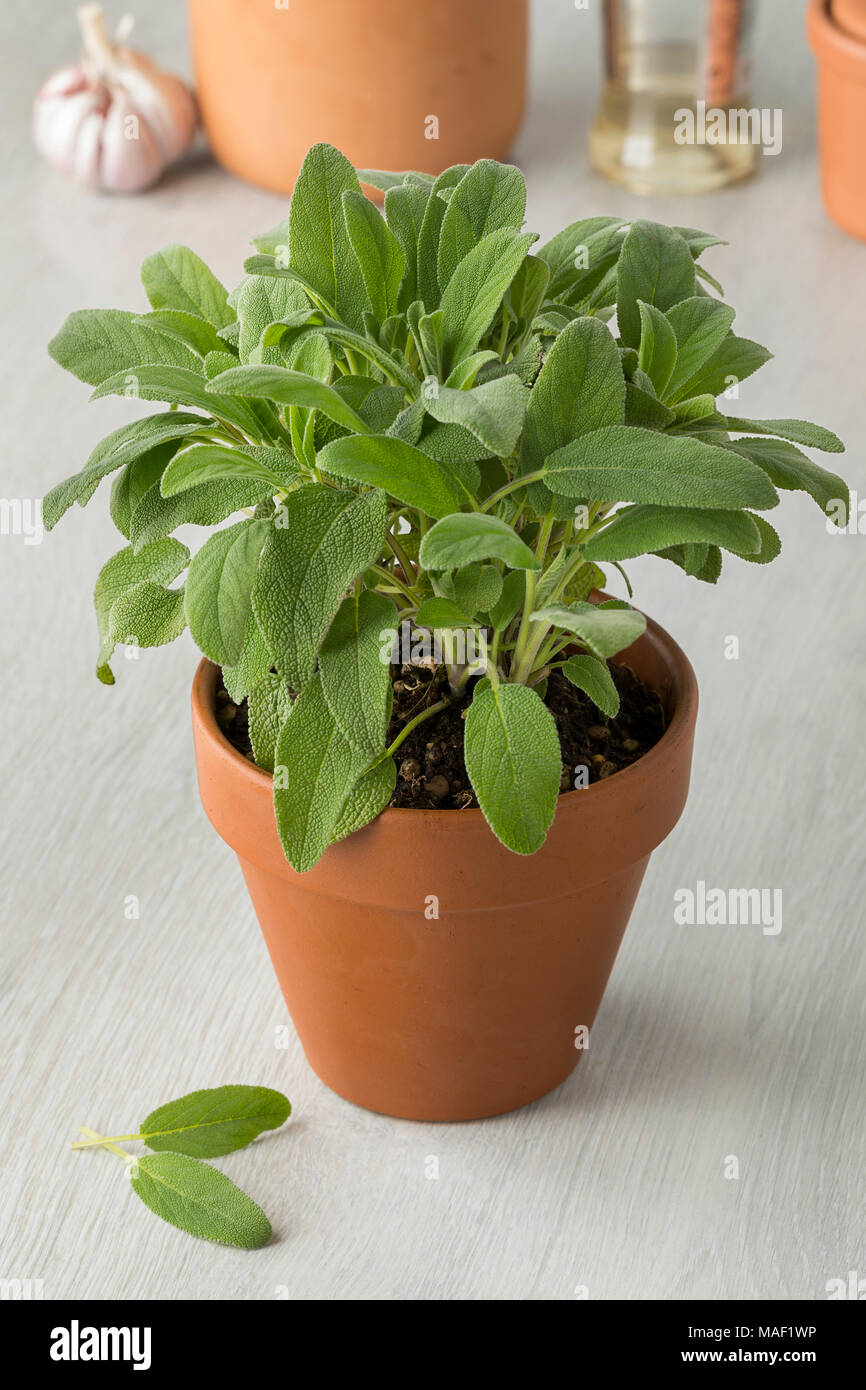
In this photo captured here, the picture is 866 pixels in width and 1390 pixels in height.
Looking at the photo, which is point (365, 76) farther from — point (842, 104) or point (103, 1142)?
point (103, 1142)

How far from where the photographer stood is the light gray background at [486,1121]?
92 centimetres

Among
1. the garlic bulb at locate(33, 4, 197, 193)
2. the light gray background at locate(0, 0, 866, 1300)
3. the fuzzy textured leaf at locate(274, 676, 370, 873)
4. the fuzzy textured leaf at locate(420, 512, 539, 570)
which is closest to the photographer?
the fuzzy textured leaf at locate(420, 512, 539, 570)

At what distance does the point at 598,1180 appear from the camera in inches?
38.0

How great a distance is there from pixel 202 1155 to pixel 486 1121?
0.58ft

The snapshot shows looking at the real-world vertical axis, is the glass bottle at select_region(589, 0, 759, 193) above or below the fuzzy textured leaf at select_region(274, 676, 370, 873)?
below

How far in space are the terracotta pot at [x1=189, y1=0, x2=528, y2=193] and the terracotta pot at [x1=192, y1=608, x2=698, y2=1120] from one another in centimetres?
130

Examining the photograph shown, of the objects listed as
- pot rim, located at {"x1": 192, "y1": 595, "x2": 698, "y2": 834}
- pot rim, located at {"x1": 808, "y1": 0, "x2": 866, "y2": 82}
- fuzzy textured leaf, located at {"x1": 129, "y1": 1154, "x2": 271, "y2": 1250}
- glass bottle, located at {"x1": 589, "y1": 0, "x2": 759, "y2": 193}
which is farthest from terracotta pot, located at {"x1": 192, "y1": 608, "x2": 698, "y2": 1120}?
glass bottle, located at {"x1": 589, "y1": 0, "x2": 759, "y2": 193}

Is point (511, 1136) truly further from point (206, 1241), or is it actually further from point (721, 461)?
point (721, 461)

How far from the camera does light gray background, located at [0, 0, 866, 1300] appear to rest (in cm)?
92

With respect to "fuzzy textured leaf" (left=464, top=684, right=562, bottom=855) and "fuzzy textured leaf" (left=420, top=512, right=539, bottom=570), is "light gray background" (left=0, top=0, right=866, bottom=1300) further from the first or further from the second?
"fuzzy textured leaf" (left=420, top=512, right=539, bottom=570)

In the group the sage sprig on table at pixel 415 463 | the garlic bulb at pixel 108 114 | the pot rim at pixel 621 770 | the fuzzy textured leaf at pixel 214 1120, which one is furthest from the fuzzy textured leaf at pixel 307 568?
the garlic bulb at pixel 108 114

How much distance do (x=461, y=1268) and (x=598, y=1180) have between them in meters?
0.10

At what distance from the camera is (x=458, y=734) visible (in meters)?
0.90

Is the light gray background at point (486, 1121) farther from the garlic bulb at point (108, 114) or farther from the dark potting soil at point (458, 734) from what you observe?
the garlic bulb at point (108, 114)
